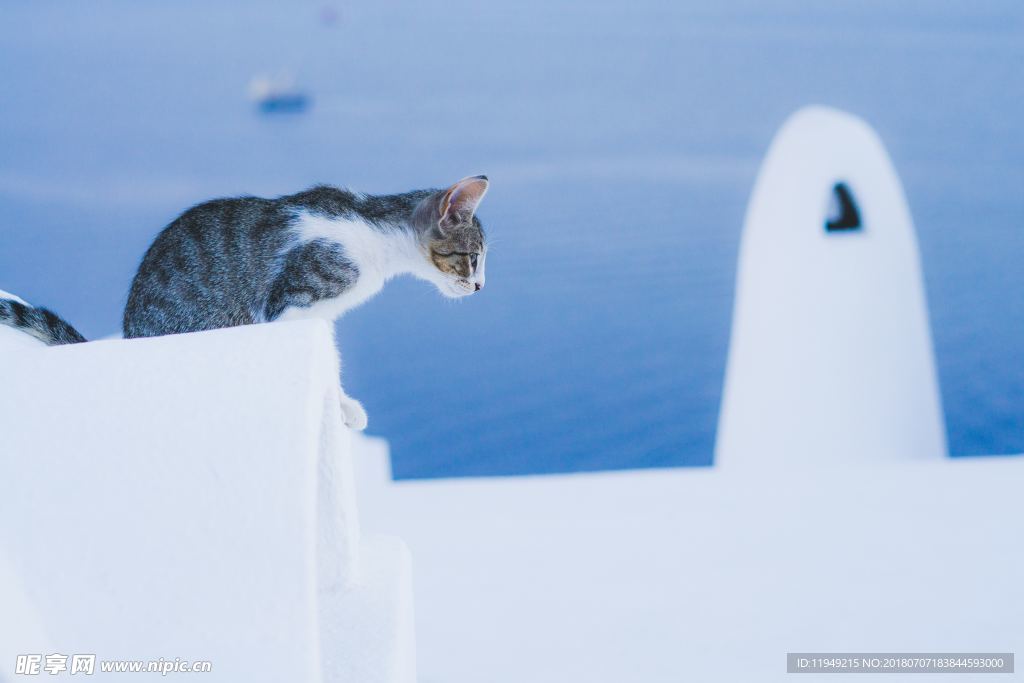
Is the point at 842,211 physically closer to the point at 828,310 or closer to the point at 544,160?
the point at 828,310

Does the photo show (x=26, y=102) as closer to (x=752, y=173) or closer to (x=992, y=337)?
(x=752, y=173)

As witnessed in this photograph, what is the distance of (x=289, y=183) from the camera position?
9.05 ft

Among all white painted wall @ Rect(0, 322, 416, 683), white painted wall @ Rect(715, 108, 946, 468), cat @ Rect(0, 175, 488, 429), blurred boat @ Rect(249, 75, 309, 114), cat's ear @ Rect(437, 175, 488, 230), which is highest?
blurred boat @ Rect(249, 75, 309, 114)

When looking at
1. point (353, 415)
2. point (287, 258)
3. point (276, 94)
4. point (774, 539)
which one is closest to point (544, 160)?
point (276, 94)

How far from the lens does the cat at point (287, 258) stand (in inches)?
33.9

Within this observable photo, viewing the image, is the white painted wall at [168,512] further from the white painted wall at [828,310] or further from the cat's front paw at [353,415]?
the white painted wall at [828,310]

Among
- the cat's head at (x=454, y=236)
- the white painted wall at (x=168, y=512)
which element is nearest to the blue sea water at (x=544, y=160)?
the cat's head at (x=454, y=236)

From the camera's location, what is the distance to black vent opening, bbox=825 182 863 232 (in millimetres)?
2342

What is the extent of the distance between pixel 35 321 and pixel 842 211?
81.0 inches

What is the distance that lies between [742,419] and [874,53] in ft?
4.28

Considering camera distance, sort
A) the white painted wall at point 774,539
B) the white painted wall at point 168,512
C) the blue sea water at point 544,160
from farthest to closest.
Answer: the blue sea water at point 544,160 → the white painted wall at point 774,539 → the white painted wall at point 168,512

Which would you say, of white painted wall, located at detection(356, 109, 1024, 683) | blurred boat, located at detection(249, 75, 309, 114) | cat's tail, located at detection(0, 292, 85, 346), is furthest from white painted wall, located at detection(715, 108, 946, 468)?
cat's tail, located at detection(0, 292, 85, 346)

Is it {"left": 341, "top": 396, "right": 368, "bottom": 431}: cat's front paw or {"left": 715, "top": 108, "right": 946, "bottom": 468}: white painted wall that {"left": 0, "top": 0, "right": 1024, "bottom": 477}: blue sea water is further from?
{"left": 341, "top": 396, "right": 368, "bottom": 431}: cat's front paw

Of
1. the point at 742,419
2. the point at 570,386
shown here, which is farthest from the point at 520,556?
the point at 570,386
